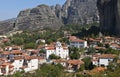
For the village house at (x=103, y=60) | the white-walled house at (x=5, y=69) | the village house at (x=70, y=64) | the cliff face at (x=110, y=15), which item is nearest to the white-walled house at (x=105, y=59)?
the village house at (x=103, y=60)

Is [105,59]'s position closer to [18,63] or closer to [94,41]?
[18,63]

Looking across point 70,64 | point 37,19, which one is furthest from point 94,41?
point 37,19

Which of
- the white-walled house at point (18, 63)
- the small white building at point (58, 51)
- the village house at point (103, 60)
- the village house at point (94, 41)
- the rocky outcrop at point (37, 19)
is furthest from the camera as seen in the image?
the rocky outcrop at point (37, 19)

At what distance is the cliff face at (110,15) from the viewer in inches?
3334

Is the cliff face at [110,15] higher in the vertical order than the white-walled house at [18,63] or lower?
higher

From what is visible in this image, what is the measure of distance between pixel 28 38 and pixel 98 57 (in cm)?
3795

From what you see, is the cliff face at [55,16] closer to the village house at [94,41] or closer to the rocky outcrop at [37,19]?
the rocky outcrop at [37,19]

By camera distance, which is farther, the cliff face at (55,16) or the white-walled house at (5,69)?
the cliff face at (55,16)

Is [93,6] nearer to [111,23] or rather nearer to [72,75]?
[111,23]

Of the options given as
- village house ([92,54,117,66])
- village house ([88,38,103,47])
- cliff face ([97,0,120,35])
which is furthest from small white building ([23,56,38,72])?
cliff face ([97,0,120,35])

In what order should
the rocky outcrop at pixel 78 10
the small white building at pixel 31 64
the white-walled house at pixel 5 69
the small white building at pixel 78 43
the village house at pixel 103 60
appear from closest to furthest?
1. the white-walled house at pixel 5 69
2. the village house at pixel 103 60
3. the small white building at pixel 31 64
4. the small white building at pixel 78 43
5. the rocky outcrop at pixel 78 10

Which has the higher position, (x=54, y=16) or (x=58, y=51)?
(x=54, y=16)

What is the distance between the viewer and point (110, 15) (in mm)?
88875

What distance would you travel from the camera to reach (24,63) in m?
62.6
